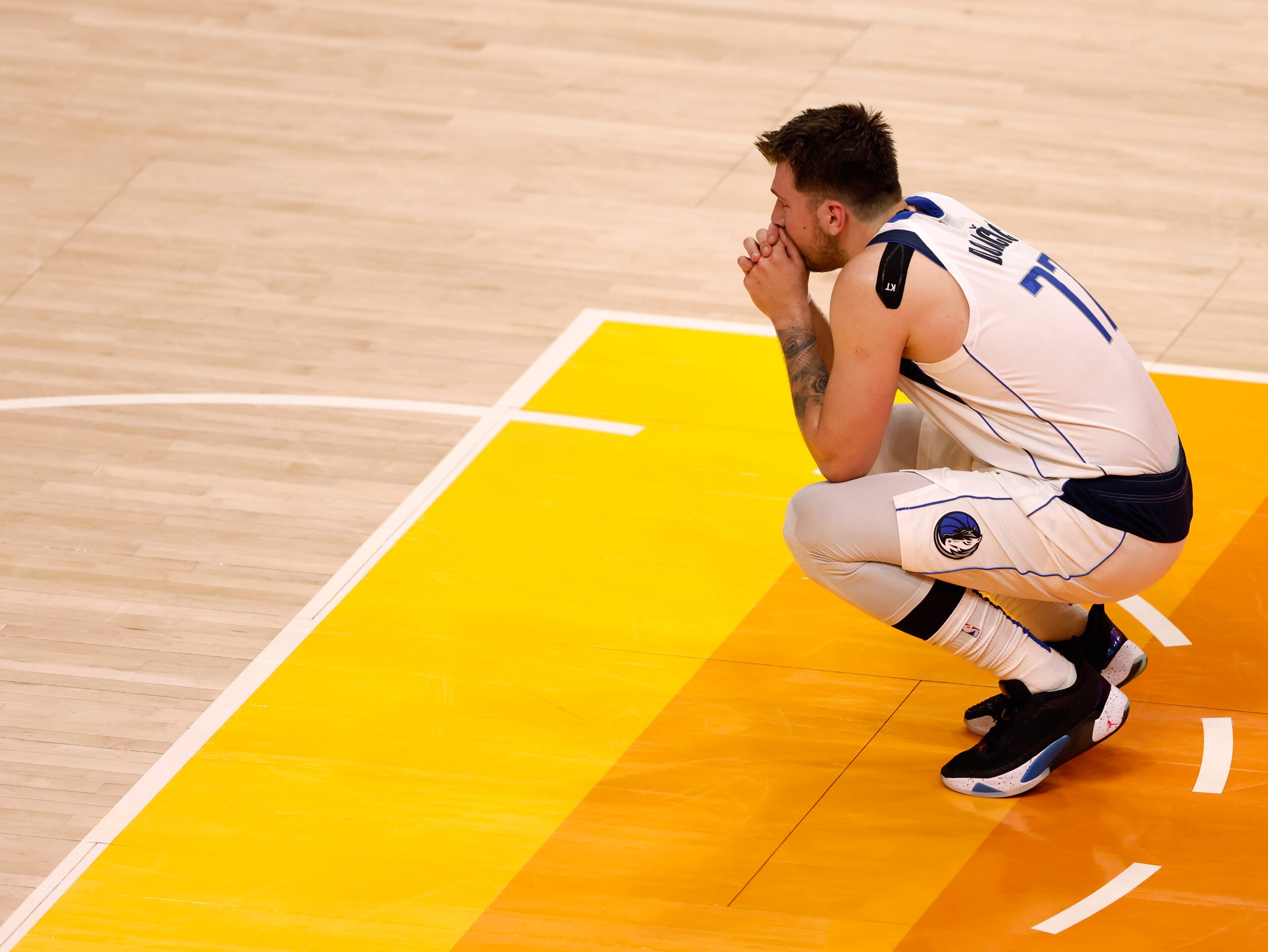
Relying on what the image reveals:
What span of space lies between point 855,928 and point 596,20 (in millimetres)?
5474

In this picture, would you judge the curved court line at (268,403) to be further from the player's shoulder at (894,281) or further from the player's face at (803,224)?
the player's shoulder at (894,281)

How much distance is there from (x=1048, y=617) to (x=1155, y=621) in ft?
1.58

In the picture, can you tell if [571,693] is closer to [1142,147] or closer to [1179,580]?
[1179,580]

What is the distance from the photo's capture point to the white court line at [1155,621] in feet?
14.0

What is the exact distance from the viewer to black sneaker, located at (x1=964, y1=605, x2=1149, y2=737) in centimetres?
397

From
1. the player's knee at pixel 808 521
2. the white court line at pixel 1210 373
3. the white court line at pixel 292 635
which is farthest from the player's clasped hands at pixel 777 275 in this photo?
the white court line at pixel 1210 373

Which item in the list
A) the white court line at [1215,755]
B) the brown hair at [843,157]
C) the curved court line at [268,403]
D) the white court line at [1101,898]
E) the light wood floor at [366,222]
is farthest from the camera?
the curved court line at [268,403]

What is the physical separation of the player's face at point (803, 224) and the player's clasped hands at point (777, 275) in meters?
0.02

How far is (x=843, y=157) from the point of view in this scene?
3.55 metres

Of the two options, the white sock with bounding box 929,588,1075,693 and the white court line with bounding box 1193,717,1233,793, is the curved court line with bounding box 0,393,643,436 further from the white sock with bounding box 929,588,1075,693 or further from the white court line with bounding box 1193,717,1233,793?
the white court line with bounding box 1193,717,1233,793

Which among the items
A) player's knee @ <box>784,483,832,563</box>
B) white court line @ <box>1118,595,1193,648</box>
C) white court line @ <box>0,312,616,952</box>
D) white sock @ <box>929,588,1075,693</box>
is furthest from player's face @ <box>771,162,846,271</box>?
white court line @ <box>0,312,616,952</box>

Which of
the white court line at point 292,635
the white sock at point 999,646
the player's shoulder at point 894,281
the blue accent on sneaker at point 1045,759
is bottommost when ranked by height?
the white court line at point 292,635

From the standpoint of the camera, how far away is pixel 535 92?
7.43 m

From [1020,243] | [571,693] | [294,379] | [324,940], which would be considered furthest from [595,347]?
[324,940]
